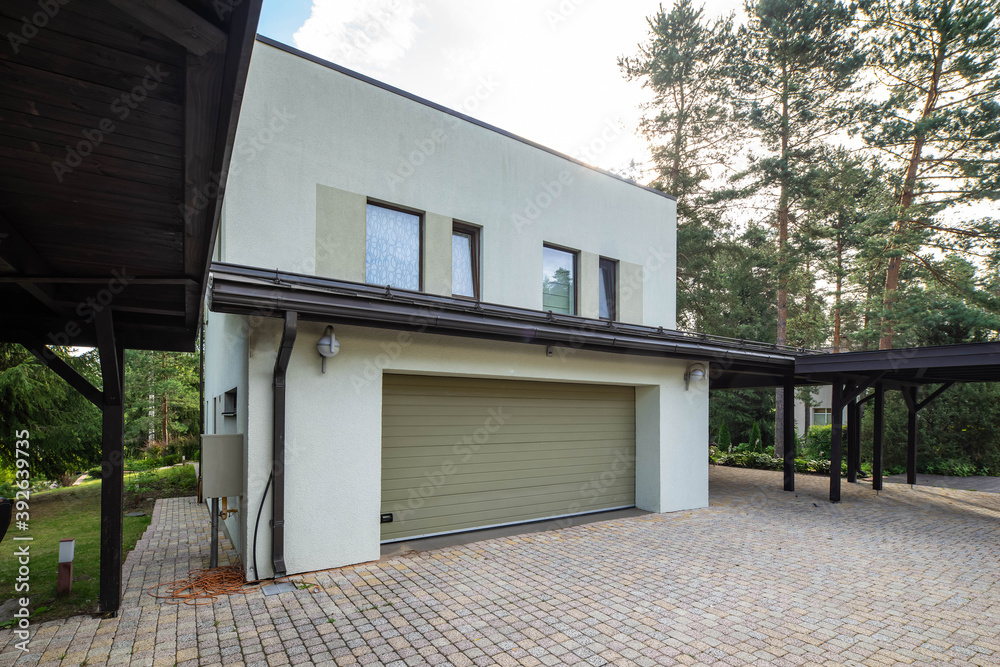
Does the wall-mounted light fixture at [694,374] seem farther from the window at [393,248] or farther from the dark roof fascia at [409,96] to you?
the window at [393,248]

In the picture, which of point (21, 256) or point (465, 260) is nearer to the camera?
point (21, 256)

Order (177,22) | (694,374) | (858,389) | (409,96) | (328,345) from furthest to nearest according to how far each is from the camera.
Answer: (858,389) < (694,374) < (409,96) < (328,345) < (177,22)

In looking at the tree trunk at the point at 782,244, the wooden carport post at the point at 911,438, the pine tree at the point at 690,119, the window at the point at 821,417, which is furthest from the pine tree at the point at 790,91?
the window at the point at 821,417

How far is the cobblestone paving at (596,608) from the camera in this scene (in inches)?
149

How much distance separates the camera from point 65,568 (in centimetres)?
496

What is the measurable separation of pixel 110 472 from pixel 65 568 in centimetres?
131

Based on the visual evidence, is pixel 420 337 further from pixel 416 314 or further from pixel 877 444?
pixel 877 444

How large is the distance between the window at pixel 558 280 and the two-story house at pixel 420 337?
0.12 feet

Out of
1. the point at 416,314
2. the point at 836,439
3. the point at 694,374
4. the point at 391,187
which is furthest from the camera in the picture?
the point at 836,439

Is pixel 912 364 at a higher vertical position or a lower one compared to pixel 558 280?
lower

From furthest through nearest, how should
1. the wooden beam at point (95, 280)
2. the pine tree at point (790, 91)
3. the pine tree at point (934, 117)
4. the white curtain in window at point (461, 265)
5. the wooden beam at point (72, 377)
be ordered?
1. the pine tree at point (790, 91)
2. the pine tree at point (934, 117)
3. the white curtain in window at point (461, 265)
4. the wooden beam at point (72, 377)
5. the wooden beam at point (95, 280)

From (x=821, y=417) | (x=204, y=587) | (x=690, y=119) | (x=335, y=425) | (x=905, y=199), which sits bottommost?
(x=821, y=417)

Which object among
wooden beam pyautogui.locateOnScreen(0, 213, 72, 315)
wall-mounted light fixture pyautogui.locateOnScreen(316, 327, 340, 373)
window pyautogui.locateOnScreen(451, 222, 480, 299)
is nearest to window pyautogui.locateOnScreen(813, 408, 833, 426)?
window pyautogui.locateOnScreen(451, 222, 480, 299)

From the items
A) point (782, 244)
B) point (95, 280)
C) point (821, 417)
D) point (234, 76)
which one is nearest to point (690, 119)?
point (782, 244)
